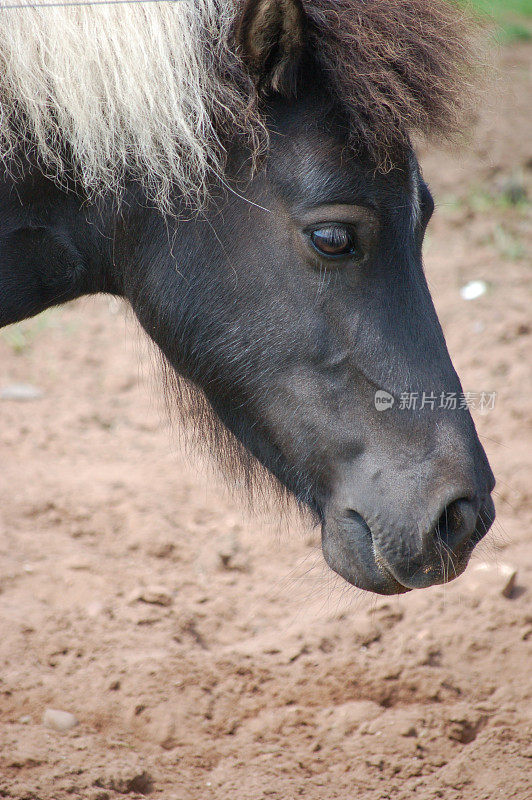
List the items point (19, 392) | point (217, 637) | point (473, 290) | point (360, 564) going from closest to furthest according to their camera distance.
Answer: point (360, 564) → point (217, 637) → point (19, 392) → point (473, 290)

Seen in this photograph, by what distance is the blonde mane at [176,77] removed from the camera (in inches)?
83.3

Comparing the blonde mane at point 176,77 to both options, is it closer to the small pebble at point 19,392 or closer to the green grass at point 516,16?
the small pebble at point 19,392

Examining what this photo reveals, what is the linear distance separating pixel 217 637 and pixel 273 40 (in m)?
2.38

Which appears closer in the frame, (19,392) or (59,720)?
(59,720)

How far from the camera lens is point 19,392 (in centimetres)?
506

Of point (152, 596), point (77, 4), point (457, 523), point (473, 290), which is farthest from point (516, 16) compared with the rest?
point (457, 523)

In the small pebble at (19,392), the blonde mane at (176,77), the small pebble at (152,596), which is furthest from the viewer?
the small pebble at (19,392)

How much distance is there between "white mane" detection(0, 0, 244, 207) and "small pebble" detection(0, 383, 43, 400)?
3.05 meters

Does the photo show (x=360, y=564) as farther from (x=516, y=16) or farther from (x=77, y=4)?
(x=516, y=16)

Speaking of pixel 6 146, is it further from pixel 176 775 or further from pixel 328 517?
pixel 176 775

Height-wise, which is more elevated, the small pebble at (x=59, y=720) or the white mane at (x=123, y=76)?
the white mane at (x=123, y=76)

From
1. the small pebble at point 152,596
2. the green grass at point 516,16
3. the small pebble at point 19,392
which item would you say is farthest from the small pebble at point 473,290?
the green grass at point 516,16

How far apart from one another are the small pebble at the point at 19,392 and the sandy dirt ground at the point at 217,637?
0.07 meters

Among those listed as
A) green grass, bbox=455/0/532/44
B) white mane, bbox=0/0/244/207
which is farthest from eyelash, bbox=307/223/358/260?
green grass, bbox=455/0/532/44
